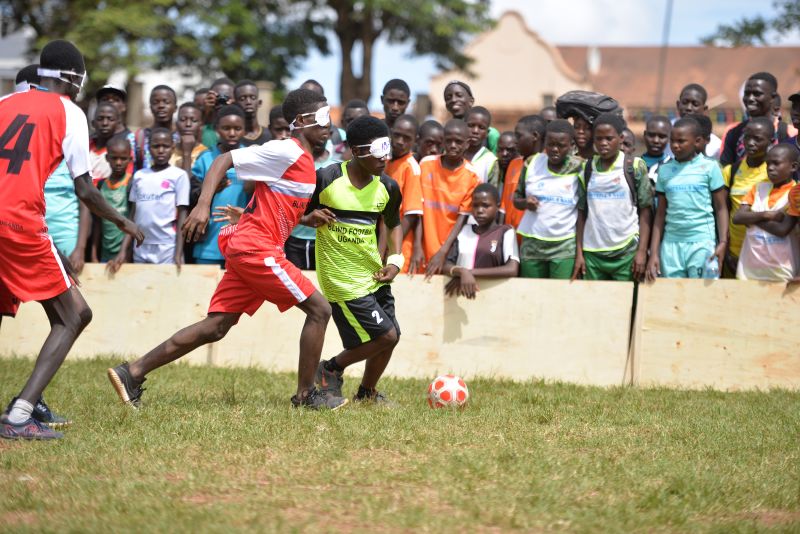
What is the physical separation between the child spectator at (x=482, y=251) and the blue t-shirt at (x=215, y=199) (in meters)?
2.16

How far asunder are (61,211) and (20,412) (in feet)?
14.0

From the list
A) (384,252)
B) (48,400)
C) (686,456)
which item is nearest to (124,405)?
(48,400)

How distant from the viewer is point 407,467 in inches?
233

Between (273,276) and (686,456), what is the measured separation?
2934 mm

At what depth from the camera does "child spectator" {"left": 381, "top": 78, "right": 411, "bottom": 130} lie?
11.1 meters

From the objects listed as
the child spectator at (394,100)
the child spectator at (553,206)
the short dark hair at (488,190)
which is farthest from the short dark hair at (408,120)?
the child spectator at (553,206)

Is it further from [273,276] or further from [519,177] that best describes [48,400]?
[519,177]

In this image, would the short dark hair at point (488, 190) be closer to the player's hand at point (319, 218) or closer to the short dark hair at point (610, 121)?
the short dark hair at point (610, 121)

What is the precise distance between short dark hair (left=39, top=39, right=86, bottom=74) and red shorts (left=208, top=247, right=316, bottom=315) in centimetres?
163

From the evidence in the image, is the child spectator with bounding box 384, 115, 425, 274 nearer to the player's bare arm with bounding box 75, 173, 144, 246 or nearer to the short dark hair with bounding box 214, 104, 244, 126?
the short dark hair with bounding box 214, 104, 244, 126

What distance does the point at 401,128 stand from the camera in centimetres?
1034

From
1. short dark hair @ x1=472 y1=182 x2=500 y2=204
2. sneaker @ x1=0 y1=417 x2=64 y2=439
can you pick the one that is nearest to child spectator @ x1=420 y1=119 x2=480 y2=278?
short dark hair @ x1=472 y1=182 x2=500 y2=204

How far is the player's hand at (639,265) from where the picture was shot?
9.42 metres

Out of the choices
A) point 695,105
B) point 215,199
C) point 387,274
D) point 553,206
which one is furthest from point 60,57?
point 695,105
